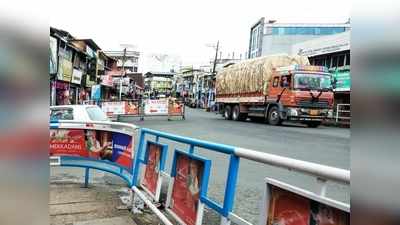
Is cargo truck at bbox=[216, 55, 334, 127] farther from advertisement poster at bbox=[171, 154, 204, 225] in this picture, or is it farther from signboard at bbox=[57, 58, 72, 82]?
advertisement poster at bbox=[171, 154, 204, 225]

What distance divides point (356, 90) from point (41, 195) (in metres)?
0.74

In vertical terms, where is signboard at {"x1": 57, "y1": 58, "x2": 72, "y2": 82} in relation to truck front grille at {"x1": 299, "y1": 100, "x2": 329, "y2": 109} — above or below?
above

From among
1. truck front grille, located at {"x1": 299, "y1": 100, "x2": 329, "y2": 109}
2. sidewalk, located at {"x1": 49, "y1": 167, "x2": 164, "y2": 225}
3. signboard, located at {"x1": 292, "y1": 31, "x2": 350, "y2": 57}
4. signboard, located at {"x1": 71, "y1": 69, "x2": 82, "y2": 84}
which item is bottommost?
sidewalk, located at {"x1": 49, "y1": 167, "x2": 164, "y2": 225}

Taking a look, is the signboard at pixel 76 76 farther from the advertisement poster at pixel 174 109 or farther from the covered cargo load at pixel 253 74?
the covered cargo load at pixel 253 74

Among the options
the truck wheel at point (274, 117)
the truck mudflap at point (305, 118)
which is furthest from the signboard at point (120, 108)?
the truck mudflap at point (305, 118)

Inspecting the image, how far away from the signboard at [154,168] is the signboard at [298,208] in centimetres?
225

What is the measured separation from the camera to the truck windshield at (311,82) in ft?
64.9

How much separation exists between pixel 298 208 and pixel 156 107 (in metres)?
23.2

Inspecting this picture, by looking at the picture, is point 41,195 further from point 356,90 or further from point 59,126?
point 59,126

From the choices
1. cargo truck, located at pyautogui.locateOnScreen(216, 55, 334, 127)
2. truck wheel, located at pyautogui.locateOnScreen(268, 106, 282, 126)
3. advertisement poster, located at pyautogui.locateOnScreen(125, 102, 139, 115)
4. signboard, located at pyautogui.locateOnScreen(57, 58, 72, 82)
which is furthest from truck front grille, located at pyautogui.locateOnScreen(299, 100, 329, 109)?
signboard, located at pyautogui.locateOnScreen(57, 58, 72, 82)

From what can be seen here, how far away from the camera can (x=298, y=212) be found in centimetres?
212

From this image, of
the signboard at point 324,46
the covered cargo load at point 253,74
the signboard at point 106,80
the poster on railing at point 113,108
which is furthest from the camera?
the signboard at point 106,80

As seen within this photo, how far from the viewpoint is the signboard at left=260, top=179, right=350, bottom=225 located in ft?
5.94

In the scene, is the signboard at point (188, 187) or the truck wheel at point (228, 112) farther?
the truck wheel at point (228, 112)
